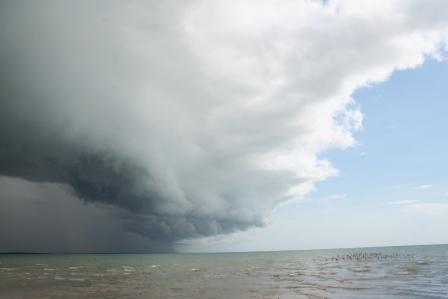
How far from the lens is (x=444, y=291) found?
3559 cm


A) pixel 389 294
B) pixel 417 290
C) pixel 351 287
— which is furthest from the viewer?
pixel 351 287

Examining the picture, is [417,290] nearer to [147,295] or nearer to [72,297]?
[147,295]

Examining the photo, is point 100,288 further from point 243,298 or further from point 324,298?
point 324,298

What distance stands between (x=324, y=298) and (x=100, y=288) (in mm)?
25937

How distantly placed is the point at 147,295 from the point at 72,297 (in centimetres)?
719

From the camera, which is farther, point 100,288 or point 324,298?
point 100,288

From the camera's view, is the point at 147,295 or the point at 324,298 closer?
the point at 324,298

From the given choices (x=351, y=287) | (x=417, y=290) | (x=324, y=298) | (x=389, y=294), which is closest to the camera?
(x=324, y=298)

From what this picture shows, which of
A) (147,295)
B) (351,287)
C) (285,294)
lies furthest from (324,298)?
(147,295)

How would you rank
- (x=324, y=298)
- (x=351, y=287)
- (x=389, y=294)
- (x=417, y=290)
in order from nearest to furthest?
(x=324, y=298)
(x=389, y=294)
(x=417, y=290)
(x=351, y=287)

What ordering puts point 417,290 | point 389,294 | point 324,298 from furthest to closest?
1. point 417,290
2. point 389,294
3. point 324,298

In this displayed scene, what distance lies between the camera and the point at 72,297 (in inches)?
1382

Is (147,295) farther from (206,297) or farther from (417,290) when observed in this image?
(417,290)

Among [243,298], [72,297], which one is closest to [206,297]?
[243,298]
